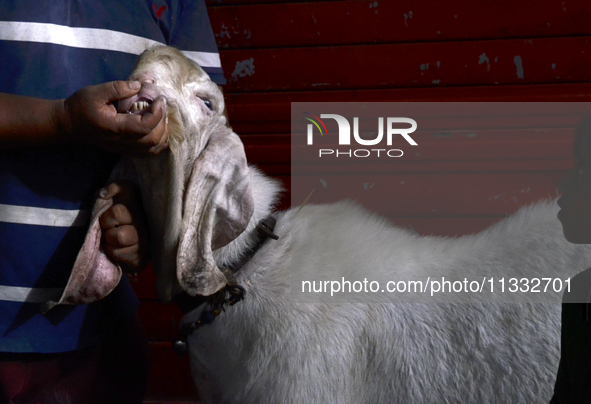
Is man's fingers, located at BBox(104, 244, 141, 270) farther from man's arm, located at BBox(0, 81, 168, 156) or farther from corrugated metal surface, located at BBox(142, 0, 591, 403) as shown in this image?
corrugated metal surface, located at BBox(142, 0, 591, 403)

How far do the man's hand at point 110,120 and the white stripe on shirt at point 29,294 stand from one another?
362 mm

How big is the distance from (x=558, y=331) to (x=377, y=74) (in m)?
1.36

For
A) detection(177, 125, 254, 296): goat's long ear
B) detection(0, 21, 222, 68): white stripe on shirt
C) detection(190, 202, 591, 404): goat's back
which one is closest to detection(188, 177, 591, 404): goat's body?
detection(190, 202, 591, 404): goat's back

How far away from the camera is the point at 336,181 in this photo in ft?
7.29

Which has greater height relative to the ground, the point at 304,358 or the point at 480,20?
the point at 480,20

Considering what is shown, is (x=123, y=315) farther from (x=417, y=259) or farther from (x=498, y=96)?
(x=498, y=96)

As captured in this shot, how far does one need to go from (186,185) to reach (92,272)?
258 millimetres

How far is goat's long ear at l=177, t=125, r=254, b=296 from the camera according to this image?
968mm

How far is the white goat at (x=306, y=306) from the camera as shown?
98 cm

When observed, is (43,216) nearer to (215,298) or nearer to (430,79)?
(215,298)

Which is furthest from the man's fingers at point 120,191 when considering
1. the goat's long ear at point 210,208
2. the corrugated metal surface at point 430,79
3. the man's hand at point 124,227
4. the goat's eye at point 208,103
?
the corrugated metal surface at point 430,79

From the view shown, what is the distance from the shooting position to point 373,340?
3.83ft

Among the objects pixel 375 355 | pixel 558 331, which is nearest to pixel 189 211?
pixel 375 355

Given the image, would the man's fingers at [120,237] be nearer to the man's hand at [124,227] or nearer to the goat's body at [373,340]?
the man's hand at [124,227]
